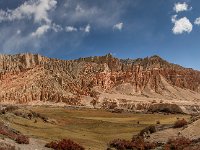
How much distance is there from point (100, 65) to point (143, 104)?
179 ft

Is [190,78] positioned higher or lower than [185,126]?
higher

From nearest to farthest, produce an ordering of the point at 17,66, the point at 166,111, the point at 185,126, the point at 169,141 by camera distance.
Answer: the point at 169,141, the point at 185,126, the point at 166,111, the point at 17,66

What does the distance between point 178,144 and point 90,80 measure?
136 metres

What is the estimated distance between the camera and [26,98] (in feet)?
463

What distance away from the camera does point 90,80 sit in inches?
6649

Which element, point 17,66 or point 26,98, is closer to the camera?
point 26,98

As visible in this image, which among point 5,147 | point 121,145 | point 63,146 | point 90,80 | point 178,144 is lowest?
point 121,145

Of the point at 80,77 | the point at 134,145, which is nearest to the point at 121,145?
the point at 134,145

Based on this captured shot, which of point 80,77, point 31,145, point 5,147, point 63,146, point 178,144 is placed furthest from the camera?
point 80,77

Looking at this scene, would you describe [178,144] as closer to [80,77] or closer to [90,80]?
[80,77]

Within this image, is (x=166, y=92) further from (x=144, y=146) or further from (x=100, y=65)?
(x=144, y=146)

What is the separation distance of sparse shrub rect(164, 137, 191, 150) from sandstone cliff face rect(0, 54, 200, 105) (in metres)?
109

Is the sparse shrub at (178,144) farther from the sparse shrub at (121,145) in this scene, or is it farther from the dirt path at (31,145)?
the dirt path at (31,145)

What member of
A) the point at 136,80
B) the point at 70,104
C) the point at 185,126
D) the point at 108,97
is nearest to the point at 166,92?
the point at 136,80
